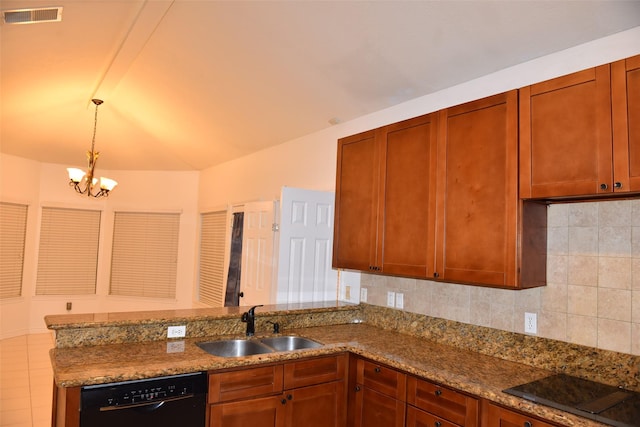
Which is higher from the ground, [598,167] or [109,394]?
[598,167]

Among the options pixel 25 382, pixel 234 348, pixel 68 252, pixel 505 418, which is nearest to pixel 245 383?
pixel 234 348

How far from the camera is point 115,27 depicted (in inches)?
142

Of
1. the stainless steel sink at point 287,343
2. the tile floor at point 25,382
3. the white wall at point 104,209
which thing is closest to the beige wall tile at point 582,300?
the stainless steel sink at point 287,343

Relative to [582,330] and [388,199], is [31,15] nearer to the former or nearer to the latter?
[388,199]

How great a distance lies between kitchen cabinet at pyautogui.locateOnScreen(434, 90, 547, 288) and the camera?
94.8 inches

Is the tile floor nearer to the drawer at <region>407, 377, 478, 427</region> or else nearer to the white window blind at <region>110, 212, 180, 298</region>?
the white window blind at <region>110, 212, 180, 298</region>

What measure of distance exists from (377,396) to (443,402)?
522 mm

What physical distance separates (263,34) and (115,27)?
133 centimetres

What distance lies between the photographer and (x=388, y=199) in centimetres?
321

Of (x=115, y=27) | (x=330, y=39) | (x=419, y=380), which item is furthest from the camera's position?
(x=115, y=27)

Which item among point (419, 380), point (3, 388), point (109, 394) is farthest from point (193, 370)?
point (3, 388)

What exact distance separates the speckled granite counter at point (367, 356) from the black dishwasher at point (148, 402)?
0.05 metres

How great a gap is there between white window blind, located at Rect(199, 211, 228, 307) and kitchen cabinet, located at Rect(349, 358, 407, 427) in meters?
3.69

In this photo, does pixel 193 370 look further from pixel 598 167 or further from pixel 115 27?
pixel 115 27
